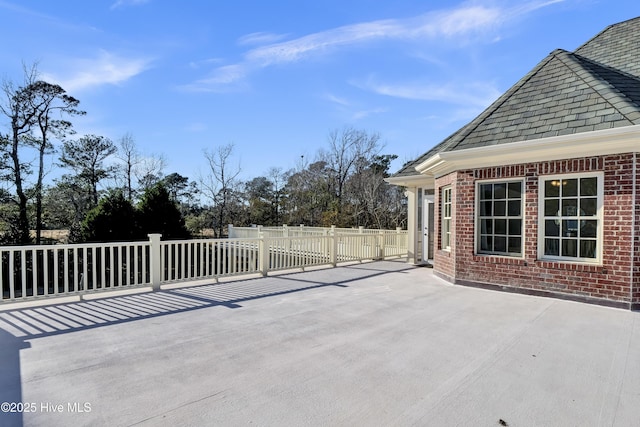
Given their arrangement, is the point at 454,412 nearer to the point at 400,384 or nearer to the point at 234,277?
the point at 400,384

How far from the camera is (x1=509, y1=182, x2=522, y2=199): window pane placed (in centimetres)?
640

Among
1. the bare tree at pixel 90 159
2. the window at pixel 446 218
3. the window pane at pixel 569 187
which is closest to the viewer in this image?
the window pane at pixel 569 187

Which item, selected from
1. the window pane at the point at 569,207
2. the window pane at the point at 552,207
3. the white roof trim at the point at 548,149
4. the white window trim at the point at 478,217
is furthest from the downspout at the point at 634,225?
the white window trim at the point at 478,217

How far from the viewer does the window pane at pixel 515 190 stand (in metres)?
6.40

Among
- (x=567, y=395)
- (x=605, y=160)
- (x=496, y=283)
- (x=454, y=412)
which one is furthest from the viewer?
(x=496, y=283)

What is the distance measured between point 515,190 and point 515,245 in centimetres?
104

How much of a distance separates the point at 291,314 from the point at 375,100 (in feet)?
50.3

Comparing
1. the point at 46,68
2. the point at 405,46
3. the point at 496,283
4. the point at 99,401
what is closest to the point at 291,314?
the point at 99,401

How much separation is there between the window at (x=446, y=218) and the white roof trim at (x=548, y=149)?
2.63ft

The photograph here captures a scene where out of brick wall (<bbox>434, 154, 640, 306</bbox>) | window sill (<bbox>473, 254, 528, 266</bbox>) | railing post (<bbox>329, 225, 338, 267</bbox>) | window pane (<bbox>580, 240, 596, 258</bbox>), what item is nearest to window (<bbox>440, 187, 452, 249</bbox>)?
brick wall (<bbox>434, 154, 640, 306</bbox>)

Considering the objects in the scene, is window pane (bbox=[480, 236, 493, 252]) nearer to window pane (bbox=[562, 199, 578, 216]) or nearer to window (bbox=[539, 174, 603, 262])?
window (bbox=[539, 174, 603, 262])

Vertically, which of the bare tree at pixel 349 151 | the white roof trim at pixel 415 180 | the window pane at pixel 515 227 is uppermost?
the bare tree at pixel 349 151

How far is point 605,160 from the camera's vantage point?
5438mm

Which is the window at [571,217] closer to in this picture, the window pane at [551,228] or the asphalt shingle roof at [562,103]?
the window pane at [551,228]
